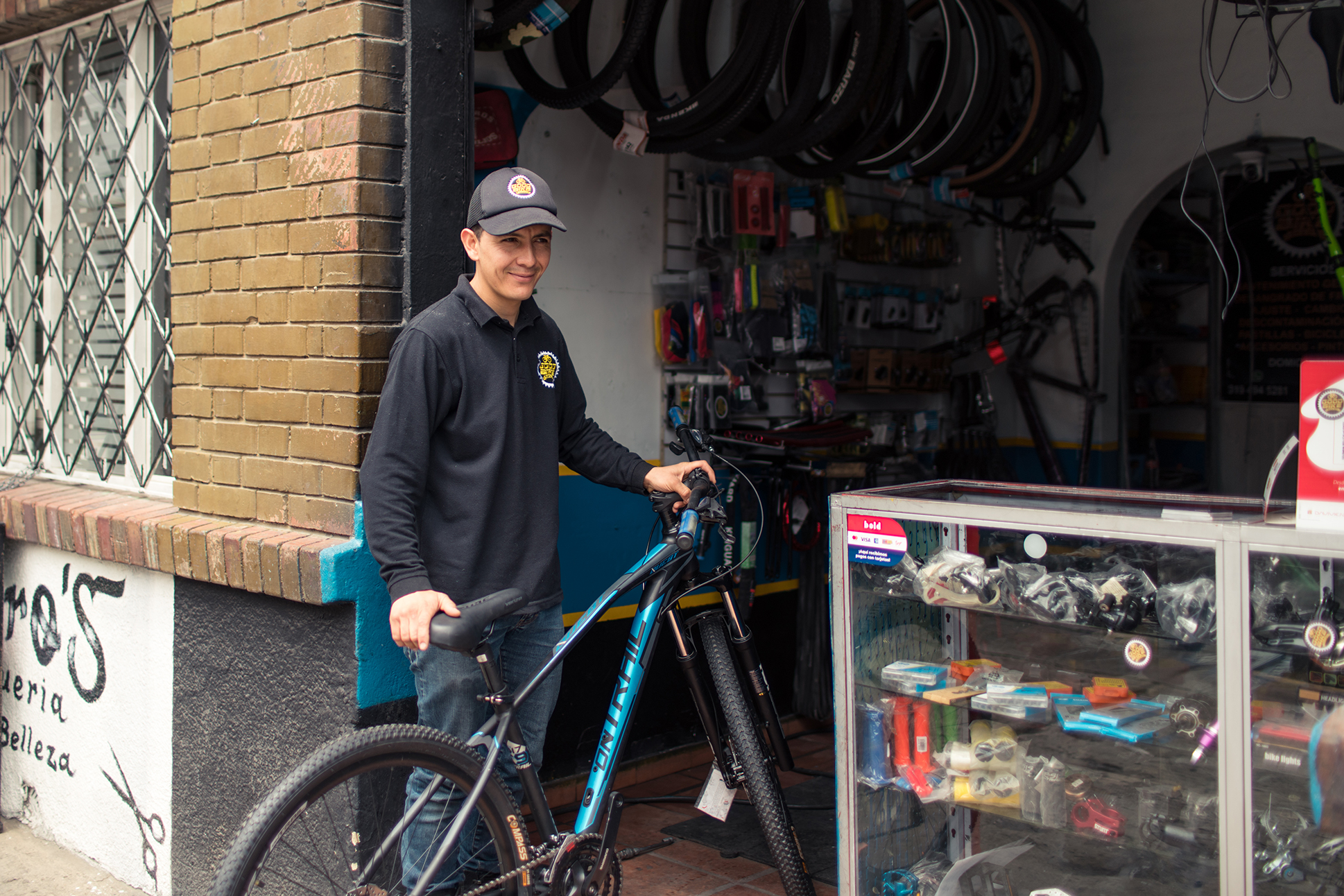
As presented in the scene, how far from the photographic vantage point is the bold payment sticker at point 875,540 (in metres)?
2.63

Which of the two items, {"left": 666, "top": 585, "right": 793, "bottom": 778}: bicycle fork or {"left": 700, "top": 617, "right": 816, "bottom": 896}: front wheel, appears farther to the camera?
{"left": 666, "top": 585, "right": 793, "bottom": 778}: bicycle fork

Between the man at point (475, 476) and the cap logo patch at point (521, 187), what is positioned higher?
the cap logo patch at point (521, 187)

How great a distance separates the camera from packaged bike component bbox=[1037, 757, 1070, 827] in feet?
8.17

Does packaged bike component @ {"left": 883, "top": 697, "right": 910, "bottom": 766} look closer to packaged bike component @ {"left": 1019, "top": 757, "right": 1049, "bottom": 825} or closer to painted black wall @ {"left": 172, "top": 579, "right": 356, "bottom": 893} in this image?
packaged bike component @ {"left": 1019, "top": 757, "right": 1049, "bottom": 825}

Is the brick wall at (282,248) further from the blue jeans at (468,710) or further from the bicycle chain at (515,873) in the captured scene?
the bicycle chain at (515,873)

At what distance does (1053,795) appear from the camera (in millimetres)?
2502

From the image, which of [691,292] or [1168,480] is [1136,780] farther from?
[1168,480]

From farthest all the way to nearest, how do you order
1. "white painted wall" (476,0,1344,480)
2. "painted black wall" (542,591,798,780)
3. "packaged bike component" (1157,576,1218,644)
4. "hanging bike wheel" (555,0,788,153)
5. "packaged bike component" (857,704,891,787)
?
"white painted wall" (476,0,1344,480) < "painted black wall" (542,591,798,780) < "hanging bike wheel" (555,0,788,153) < "packaged bike component" (857,704,891,787) < "packaged bike component" (1157,576,1218,644)

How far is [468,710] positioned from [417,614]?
1.44 feet

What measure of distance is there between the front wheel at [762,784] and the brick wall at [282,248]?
3.67 feet

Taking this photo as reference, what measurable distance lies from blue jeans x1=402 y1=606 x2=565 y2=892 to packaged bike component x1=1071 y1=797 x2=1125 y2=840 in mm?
1269

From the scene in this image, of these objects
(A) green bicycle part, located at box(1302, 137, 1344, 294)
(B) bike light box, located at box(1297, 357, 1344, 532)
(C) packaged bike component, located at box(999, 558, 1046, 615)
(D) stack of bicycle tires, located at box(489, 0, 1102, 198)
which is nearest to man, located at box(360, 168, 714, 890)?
(D) stack of bicycle tires, located at box(489, 0, 1102, 198)

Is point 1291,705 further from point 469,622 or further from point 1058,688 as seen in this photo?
point 469,622

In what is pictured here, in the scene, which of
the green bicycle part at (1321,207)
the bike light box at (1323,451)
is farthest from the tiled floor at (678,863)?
the green bicycle part at (1321,207)
